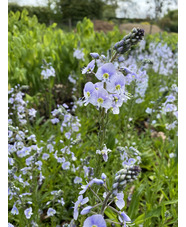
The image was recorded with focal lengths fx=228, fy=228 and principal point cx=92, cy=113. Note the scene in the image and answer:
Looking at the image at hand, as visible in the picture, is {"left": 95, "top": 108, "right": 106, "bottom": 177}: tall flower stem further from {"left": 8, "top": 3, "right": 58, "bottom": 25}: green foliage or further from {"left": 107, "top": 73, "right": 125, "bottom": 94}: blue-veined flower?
{"left": 8, "top": 3, "right": 58, "bottom": 25}: green foliage

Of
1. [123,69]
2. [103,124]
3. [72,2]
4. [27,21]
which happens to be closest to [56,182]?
[103,124]

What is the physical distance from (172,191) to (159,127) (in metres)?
2.24

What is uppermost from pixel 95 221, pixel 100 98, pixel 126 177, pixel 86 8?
pixel 86 8

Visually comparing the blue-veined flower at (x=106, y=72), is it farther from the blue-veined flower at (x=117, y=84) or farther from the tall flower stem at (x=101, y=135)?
the tall flower stem at (x=101, y=135)

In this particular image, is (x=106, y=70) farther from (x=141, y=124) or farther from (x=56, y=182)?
(x=141, y=124)

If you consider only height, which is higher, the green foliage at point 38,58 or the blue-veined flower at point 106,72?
the green foliage at point 38,58

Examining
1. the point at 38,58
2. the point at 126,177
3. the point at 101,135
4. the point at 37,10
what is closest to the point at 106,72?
the point at 101,135

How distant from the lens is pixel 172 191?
8.67 feet

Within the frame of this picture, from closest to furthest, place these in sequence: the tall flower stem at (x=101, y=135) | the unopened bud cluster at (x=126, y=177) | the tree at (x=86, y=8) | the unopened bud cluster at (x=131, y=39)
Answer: the unopened bud cluster at (x=126, y=177) < the unopened bud cluster at (x=131, y=39) < the tall flower stem at (x=101, y=135) < the tree at (x=86, y=8)

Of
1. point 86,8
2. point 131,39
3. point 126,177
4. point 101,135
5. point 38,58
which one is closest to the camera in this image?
point 126,177

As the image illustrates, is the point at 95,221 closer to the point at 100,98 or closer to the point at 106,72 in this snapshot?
the point at 100,98

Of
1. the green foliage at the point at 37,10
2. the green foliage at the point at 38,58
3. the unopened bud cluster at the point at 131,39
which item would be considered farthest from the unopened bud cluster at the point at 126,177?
the green foliage at the point at 37,10

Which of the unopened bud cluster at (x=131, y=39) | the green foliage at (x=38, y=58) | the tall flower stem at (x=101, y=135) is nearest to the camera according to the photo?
the unopened bud cluster at (x=131, y=39)

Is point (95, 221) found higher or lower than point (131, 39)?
lower
